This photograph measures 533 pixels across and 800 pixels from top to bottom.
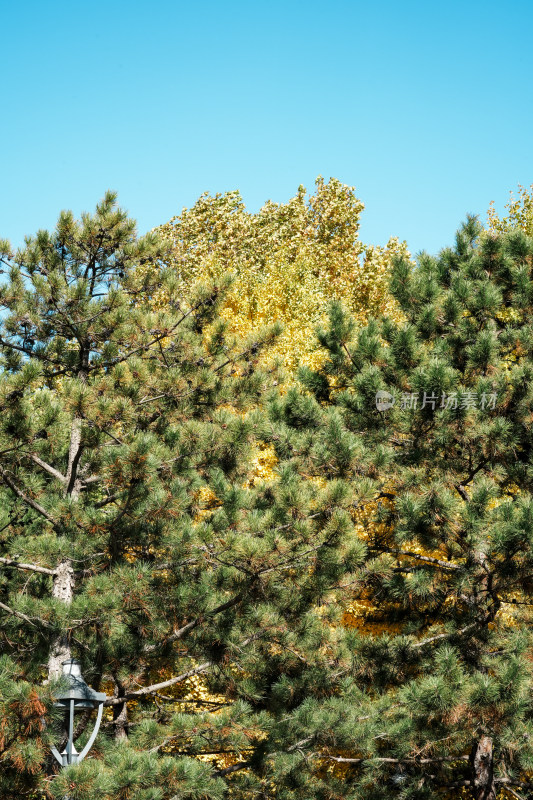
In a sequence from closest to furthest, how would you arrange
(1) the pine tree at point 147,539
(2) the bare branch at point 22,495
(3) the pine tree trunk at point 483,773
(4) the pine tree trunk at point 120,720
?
(1) the pine tree at point 147,539
(2) the bare branch at point 22,495
(3) the pine tree trunk at point 483,773
(4) the pine tree trunk at point 120,720

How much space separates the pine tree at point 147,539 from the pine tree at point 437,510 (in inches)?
21.1

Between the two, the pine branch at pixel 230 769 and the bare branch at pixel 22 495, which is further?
the pine branch at pixel 230 769

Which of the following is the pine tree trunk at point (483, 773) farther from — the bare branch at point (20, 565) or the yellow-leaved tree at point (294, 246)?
the yellow-leaved tree at point (294, 246)

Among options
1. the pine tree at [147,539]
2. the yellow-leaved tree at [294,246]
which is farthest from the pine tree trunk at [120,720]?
the yellow-leaved tree at [294,246]

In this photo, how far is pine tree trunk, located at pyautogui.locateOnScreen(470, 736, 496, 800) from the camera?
7.60 metres

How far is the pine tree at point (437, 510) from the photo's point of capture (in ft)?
20.9

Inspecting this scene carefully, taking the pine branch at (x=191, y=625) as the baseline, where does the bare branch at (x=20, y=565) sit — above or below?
above

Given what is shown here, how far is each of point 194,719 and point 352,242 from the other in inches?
687

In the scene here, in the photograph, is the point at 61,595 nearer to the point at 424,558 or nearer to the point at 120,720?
the point at 120,720

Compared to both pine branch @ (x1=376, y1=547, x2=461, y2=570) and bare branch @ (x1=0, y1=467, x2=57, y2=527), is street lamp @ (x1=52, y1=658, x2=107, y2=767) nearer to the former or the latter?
bare branch @ (x1=0, y1=467, x2=57, y2=527)

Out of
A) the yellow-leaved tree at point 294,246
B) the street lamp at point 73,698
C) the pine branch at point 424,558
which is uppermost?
the yellow-leaved tree at point 294,246

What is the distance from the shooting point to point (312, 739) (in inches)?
275

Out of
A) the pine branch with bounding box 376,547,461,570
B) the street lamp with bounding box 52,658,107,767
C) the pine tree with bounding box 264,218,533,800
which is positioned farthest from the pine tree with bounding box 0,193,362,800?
the pine branch with bounding box 376,547,461,570

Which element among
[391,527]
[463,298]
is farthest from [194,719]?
[463,298]
